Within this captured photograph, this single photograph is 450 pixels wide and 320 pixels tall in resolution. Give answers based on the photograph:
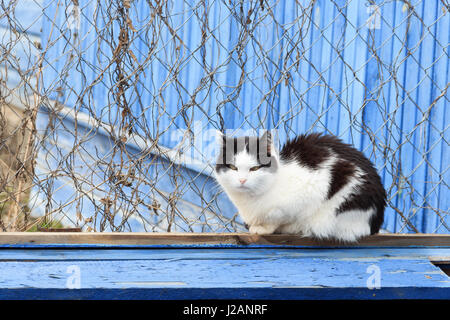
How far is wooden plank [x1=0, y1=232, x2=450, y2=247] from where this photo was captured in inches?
65.7

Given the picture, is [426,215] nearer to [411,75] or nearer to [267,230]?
[411,75]

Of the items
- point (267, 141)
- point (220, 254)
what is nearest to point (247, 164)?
point (267, 141)

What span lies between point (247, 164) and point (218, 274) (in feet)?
1.44

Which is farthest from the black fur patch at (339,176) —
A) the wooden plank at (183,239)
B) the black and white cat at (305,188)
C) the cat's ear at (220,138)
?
the cat's ear at (220,138)

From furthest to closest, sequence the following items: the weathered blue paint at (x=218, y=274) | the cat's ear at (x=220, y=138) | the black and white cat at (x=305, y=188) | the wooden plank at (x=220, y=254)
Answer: the cat's ear at (x=220, y=138), the black and white cat at (x=305, y=188), the wooden plank at (x=220, y=254), the weathered blue paint at (x=218, y=274)

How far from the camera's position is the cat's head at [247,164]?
1791 mm

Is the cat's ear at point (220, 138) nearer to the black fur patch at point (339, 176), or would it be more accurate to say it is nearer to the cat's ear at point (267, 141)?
the cat's ear at point (267, 141)

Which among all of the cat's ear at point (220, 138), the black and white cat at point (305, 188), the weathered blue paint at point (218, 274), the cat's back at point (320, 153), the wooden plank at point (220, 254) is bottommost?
the weathered blue paint at point (218, 274)

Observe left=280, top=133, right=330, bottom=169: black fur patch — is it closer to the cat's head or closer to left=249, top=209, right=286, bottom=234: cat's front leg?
the cat's head

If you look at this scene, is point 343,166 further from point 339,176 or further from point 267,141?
point 267,141

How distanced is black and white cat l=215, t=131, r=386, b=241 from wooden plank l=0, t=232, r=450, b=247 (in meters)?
0.04

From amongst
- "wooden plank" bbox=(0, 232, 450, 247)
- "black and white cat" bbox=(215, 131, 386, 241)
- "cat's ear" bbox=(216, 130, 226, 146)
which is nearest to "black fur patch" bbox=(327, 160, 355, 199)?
"black and white cat" bbox=(215, 131, 386, 241)

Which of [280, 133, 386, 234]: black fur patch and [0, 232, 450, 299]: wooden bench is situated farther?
[280, 133, 386, 234]: black fur patch
